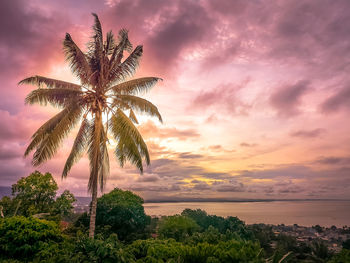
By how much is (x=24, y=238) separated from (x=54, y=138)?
13.4 ft

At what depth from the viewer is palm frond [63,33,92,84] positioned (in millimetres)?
11336

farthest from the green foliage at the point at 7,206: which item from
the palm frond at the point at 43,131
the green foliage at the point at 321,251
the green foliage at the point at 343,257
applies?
the green foliage at the point at 343,257

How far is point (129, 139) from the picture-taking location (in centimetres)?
1080

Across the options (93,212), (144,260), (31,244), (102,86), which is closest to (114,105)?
(102,86)

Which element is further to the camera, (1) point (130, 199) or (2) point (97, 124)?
(1) point (130, 199)

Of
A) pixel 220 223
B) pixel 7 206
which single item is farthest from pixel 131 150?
pixel 7 206

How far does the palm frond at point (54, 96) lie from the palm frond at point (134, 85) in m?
1.83

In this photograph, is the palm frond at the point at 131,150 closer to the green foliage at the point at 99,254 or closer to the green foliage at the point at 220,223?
the green foliage at the point at 99,254

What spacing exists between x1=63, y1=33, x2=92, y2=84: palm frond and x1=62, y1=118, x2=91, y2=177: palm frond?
233 centimetres

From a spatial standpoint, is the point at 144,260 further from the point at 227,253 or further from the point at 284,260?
the point at 284,260

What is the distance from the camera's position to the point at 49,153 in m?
10.4

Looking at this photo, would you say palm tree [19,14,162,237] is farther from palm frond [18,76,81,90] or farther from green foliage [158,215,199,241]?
green foliage [158,215,199,241]

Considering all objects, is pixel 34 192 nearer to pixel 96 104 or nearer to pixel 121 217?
pixel 121 217

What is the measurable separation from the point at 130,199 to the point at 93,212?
7.40m
